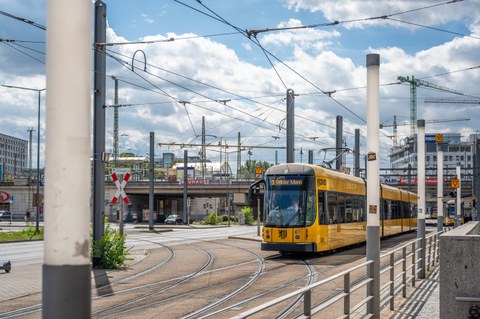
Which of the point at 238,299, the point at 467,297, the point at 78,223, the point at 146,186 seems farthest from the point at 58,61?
the point at 146,186

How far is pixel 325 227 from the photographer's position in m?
23.5

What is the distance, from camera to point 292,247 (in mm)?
22922

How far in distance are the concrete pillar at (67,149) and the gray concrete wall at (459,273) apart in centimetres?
559

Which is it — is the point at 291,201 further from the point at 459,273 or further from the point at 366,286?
the point at 459,273

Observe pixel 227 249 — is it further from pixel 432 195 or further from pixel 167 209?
pixel 167 209

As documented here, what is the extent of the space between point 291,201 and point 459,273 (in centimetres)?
1487

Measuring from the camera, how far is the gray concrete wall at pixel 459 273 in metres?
8.12

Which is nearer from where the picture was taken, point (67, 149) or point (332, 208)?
point (67, 149)

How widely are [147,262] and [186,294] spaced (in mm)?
8328

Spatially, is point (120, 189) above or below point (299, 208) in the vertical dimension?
above

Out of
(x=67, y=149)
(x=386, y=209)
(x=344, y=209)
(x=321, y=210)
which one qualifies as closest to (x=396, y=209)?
(x=386, y=209)

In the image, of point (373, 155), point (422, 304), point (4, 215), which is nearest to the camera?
point (373, 155)

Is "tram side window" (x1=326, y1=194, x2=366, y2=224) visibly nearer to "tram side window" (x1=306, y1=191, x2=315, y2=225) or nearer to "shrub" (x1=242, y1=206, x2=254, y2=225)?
"tram side window" (x1=306, y1=191, x2=315, y2=225)

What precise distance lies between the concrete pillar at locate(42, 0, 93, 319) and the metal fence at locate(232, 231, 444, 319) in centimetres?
121
